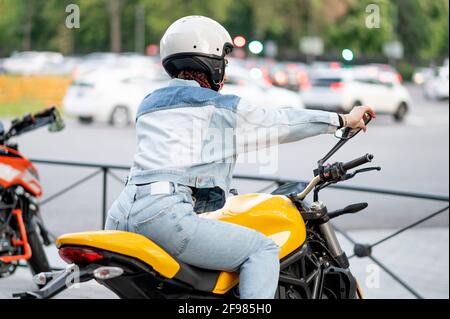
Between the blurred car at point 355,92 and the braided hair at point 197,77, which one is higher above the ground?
the braided hair at point 197,77

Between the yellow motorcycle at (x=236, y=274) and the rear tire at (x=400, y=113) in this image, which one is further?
the rear tire at (x=400, y=113)

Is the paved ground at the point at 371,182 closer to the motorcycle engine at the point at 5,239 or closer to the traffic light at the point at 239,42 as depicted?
the motorcycle engine at the point at 5,239

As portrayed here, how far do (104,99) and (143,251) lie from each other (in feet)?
60.0

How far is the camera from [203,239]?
3092 mm

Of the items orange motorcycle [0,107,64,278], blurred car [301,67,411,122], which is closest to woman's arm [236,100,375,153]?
orange motorcycle [0,107,64,278]

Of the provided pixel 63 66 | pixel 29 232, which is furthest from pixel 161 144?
pixel 63 66

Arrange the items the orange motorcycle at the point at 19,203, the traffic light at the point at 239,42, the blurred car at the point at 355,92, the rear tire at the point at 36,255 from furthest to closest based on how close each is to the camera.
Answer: the blurred car at the point at 355,92
the rear tire at the point at 36,255
the orange motorcycle at the point at 19,203
the traffic light at the point at 239,42

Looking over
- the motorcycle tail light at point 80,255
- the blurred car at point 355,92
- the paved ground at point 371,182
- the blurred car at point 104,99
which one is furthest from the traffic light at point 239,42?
the blurred car at point 355,92

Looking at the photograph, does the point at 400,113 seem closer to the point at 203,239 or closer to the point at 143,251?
the point at 203,239

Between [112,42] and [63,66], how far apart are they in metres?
12.3

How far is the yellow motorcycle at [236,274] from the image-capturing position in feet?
9.87

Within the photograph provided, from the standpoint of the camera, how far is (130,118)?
854 inches

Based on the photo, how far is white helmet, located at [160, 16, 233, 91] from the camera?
3295mm

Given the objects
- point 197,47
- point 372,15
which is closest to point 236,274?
point 197,47
